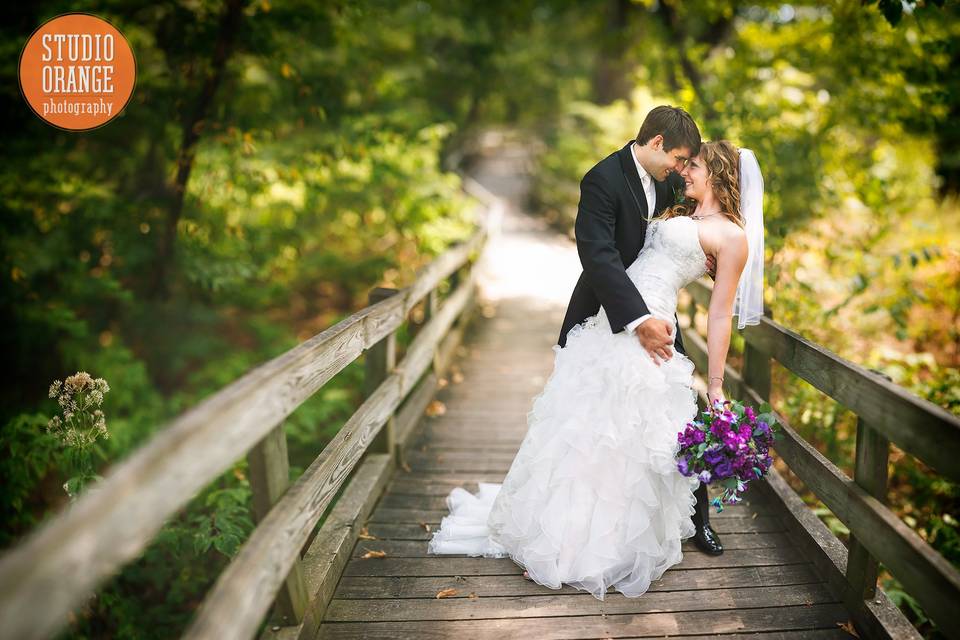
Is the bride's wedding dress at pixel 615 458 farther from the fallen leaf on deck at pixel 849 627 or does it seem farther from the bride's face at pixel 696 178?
the fallen leaf on deck at pixel 849 627

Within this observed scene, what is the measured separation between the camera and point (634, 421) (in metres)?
3.00

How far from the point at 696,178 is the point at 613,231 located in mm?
486

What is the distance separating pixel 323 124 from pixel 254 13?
1.42 metres

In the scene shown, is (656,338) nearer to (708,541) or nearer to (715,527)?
(708,541)

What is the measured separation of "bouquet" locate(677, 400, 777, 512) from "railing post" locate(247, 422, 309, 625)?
167 cm

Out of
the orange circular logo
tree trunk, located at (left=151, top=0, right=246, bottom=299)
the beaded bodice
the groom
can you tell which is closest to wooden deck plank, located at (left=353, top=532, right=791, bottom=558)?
the groom

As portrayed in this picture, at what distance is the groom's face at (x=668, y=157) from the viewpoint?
3.12 metres

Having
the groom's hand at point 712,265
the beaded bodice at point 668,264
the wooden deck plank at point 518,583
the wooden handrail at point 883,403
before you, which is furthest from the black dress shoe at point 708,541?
the groom's hand at point 712,265

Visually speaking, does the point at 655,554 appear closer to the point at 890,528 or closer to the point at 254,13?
the point at 890,528

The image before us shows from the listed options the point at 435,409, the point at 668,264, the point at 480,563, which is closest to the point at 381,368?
the point at 480,563

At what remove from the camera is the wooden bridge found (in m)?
1.50

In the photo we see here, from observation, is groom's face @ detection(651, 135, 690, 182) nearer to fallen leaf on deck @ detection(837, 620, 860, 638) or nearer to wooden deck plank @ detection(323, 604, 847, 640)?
wooden deck plank @ detection(323, 604, 847, 640)

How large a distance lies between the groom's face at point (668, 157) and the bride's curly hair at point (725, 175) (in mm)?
101

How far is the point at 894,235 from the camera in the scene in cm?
1051
